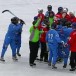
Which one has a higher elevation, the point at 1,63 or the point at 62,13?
the point at 62,13

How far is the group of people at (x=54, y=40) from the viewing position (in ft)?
37.2

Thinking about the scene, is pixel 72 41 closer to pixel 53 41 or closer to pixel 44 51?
pixel 53 41

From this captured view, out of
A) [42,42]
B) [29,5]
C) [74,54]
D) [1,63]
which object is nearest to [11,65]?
[1,63]

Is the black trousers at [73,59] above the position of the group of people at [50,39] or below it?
below

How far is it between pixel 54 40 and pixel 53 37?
0.30 ft

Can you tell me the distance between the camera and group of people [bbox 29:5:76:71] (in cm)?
1133

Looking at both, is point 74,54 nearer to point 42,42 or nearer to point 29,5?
point 42,42

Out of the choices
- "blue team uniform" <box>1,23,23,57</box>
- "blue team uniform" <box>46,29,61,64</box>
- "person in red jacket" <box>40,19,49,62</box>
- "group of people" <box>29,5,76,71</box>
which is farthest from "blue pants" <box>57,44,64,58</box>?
"blue team uniform" <box>1,23,23,57</box>

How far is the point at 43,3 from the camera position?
23188 millimetres

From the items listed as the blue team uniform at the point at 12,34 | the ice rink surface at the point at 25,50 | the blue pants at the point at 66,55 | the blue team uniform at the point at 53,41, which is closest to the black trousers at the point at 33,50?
the ice rink surface at the point at 25,50

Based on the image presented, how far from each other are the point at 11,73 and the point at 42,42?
1627 millimetres

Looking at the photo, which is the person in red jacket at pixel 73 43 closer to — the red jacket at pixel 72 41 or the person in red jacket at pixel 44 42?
the red jacket at pixel 72 41

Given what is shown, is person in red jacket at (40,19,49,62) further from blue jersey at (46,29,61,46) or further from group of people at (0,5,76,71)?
blue jersey at (46,29,61,46)

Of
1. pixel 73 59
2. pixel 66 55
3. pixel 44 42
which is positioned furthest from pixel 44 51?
pixel 73 59
